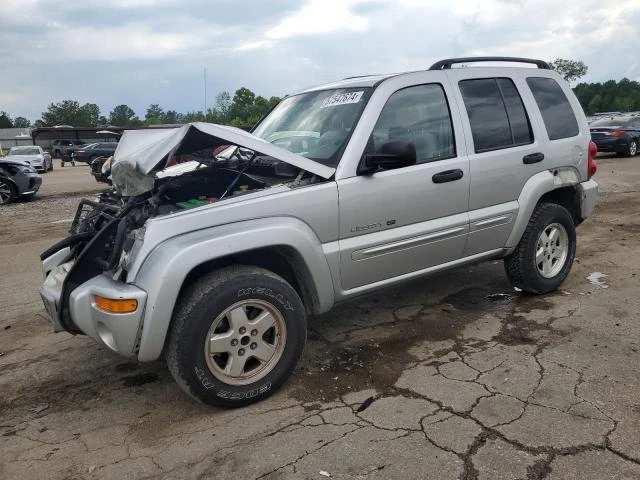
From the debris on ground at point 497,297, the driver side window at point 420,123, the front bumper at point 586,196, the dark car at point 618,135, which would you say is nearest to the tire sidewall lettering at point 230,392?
the driver side window at point 420,123

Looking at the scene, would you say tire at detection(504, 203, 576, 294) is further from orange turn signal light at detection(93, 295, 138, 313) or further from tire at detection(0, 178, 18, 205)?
tire at detection(0, 178, 18, 205)

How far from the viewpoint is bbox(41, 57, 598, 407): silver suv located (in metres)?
3.07

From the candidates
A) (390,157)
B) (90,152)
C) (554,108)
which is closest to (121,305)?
(390,157)

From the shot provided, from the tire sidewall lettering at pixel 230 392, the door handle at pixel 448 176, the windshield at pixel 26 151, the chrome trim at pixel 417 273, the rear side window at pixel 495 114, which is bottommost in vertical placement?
the tire sidewall lettering at pixel 230 392

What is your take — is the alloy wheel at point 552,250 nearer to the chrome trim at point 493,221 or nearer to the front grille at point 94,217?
the chrome trim at point 493,221

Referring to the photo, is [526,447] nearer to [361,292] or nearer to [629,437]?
[629,437]

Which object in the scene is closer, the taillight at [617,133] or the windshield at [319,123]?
the windshield at [319,123]

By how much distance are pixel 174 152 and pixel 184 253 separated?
78cm

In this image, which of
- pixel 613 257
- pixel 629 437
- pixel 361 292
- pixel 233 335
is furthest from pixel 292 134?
pixel 613 257

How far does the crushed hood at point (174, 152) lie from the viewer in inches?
131

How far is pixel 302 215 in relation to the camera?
3398mm

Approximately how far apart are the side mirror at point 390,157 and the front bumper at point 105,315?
1.62 meters

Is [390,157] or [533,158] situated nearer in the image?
[390,157]

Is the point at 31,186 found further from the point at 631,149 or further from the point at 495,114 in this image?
the point at 631,149
